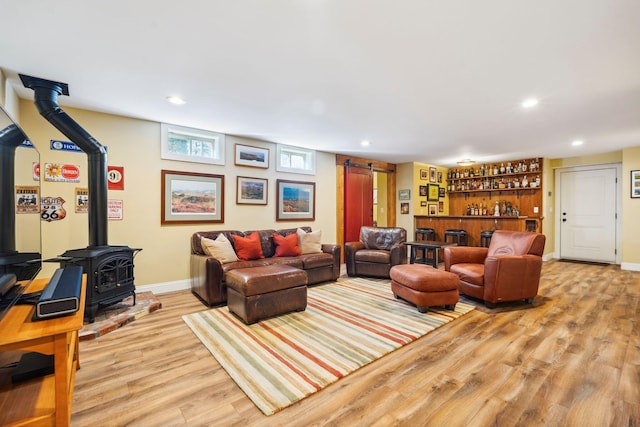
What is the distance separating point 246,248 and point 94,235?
5.64ft

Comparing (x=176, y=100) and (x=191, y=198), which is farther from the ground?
(x=176, y=100)

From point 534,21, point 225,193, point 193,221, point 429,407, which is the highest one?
point 534,21

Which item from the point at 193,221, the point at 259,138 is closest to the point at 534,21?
the point at 259,138

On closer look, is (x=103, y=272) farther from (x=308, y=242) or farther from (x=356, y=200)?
(x=356, y=200)

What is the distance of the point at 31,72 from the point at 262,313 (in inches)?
119

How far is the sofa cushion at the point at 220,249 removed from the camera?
12.5 feet

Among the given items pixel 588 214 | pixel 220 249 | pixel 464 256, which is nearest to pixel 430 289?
pixel 464 256

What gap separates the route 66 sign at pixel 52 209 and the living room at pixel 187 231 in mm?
62

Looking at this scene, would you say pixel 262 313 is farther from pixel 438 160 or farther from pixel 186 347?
pixel 438 160

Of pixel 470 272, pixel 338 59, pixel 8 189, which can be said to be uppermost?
pixel 338 59

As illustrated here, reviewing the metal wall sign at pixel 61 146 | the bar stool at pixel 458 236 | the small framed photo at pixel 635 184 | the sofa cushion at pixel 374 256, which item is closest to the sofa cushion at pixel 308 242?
the sofa cushion at pixel 374 256

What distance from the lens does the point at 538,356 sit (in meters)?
2.31

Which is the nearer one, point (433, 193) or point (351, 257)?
point (351, 257)

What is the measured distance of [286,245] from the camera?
449cm
